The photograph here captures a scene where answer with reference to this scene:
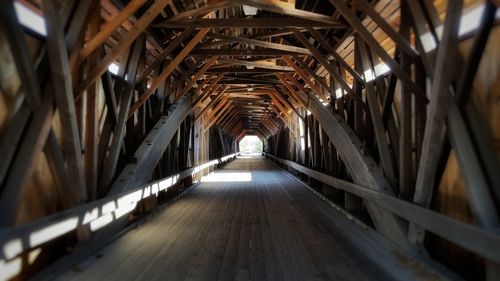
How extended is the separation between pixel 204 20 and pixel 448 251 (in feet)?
13.0

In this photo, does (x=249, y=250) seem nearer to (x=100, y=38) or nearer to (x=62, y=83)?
(x=62, y=83)

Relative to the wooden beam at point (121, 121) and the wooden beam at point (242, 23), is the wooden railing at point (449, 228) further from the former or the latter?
the wooden beam at point (121, 121)

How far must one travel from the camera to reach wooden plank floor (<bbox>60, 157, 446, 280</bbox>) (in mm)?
2830

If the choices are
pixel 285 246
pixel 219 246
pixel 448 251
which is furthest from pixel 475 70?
pixel 219 246

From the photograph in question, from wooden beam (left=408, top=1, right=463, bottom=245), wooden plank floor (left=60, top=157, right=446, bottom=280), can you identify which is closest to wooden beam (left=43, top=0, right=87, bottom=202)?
wooden plank floor (left=60, top=157, right=446, bottom=280)

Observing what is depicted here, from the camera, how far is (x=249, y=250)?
136 inches

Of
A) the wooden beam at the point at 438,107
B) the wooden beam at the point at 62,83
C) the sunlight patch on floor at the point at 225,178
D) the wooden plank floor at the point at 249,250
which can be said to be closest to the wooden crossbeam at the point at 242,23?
the wooden beam at the point at 62,83

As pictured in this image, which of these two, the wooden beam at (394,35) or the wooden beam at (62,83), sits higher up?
the wooden beam at (394,35)

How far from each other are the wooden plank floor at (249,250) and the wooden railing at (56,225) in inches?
13.1

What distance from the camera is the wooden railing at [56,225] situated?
214cm

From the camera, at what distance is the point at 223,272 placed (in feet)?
9.39

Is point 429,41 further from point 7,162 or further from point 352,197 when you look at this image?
point 7,162

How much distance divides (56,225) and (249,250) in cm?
177

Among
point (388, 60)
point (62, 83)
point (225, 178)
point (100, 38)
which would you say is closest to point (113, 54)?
point (100, 38)
